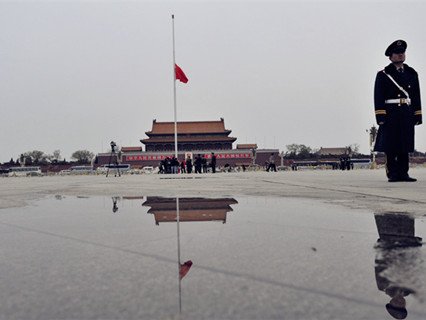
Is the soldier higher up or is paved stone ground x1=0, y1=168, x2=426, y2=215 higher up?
the soldier

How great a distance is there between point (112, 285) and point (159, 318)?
10.6 inches

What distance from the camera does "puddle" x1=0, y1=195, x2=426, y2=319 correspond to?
810 millimetres

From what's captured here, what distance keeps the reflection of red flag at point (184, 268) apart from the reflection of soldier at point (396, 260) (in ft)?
1.75

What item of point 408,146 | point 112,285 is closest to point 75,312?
point 112,285

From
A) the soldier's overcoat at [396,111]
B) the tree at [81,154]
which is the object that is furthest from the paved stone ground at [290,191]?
the tree at [81,154]

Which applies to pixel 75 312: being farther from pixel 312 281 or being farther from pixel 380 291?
pixel 380 291

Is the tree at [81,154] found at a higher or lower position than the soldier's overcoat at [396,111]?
higher

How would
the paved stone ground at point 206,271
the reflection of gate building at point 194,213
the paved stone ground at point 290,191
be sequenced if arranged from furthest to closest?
the paved stone ground at point 290,191
the reflection of gate building at point 194,213
the paved stone ground at point 206,271

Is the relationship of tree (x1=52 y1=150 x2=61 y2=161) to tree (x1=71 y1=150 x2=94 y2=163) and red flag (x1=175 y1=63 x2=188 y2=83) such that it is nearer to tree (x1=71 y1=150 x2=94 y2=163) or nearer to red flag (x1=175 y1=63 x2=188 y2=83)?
tree (x1=71 y1=150 x2=94 y2=163)

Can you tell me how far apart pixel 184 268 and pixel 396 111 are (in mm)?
5108

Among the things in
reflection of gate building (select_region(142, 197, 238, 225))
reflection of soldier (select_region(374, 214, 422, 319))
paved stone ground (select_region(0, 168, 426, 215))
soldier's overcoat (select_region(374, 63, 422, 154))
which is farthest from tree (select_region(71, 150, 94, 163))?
reflection of soldier (select_region(374, 214, 422, 319))

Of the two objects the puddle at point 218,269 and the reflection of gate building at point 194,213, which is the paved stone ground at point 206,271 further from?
the reflection of gate building at point 194,213

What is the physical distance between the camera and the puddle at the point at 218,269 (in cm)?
81

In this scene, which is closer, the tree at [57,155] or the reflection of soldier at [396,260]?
the reflection of soldier at [396,260]
